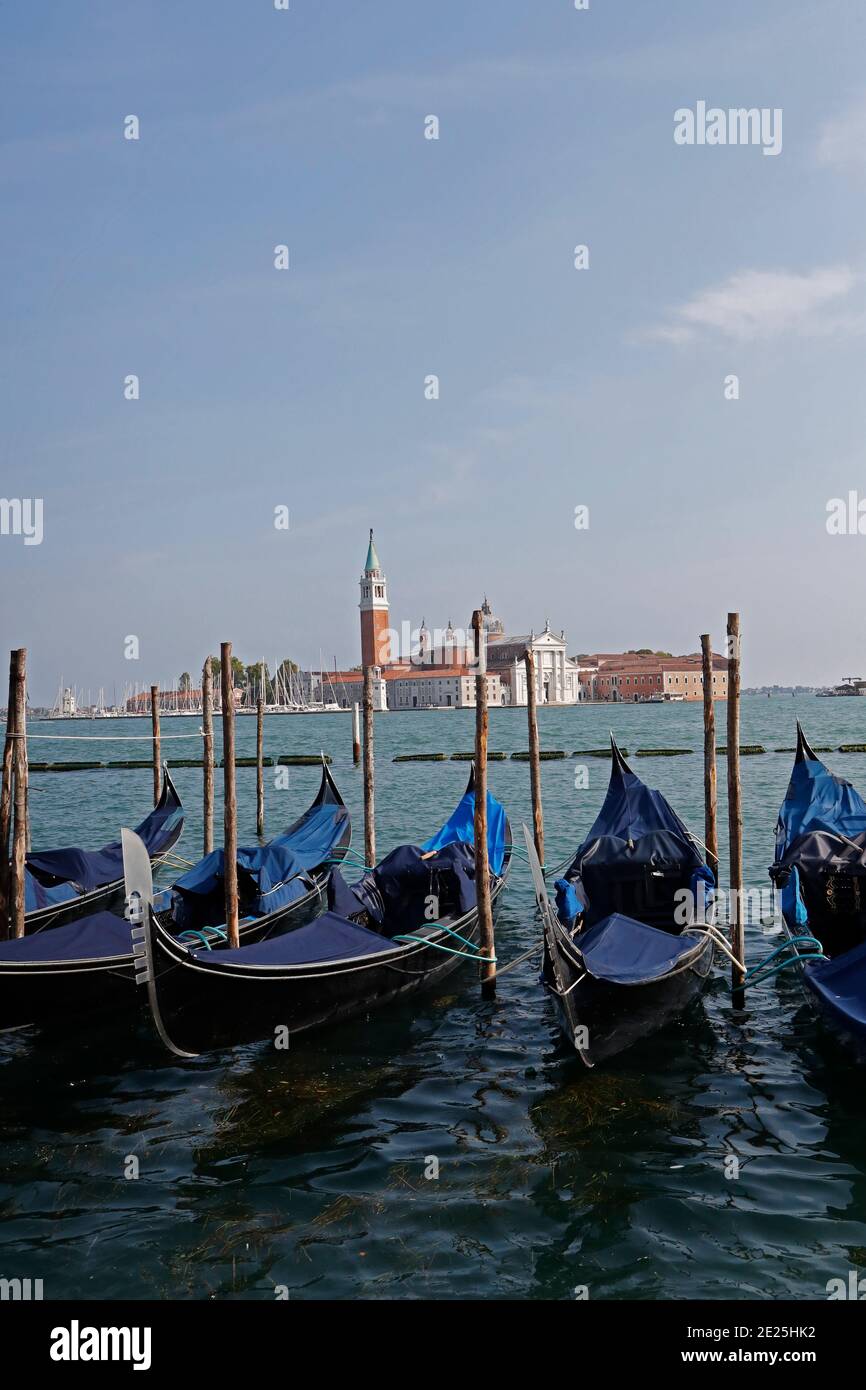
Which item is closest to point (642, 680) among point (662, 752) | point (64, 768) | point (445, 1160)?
point (662, 752)

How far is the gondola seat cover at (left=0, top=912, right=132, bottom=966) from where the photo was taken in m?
5.72

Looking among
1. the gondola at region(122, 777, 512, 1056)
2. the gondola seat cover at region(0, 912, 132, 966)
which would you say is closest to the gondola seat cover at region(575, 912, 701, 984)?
the gondola at region(122, 777, 512, 1056)

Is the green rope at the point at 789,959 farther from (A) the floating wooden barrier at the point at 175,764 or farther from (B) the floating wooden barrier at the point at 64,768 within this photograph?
(B) the floating wooden barrier at the point at 64,768

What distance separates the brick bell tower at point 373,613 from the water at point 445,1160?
8509 centimetres

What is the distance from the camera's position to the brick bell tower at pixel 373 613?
301 ft

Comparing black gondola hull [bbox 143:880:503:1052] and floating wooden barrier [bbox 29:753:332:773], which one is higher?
black gondola hull [bbox 143:880:503:1052]

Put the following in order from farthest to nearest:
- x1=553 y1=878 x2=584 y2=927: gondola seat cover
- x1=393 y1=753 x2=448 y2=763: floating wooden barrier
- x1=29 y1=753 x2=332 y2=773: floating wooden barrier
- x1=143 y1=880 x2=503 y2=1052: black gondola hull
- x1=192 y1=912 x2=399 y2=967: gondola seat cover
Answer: x1=393 y1=753 x2=448 y2=763: floating wooden barrier < x1=29 y1=753 x2=332 y2=773: floating wooden barrier < x1=553 y1=878 x2=584 y2=927: gondola seat cover < x1=192 y1=912 x2=399 y2=967: gondola seat cover < x1=143 y1=880 x2=503 y2=1052: black gondola hull


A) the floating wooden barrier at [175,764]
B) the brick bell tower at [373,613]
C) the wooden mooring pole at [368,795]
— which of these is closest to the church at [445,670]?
the brick bell tower at [373,613]

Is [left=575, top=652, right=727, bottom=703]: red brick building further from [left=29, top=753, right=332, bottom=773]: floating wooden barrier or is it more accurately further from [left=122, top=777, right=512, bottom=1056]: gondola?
[left=122, top=777, right=512, bottom=1056]: gondola

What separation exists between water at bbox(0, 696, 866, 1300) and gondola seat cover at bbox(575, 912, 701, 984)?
48 centimetres

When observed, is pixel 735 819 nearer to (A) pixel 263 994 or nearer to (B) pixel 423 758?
(A) pixel 263 994

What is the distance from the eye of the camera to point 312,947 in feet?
19.2

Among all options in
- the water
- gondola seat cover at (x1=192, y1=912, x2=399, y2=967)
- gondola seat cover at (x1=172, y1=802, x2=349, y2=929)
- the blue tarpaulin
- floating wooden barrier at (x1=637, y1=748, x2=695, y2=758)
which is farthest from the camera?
floating wooden barrier at (x1=637, y1=748, x2=695, y2=758)

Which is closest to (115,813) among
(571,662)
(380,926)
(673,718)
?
(380,926)
